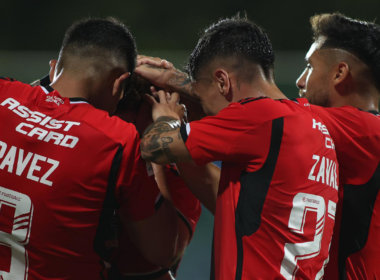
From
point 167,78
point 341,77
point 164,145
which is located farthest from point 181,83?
point 341,77

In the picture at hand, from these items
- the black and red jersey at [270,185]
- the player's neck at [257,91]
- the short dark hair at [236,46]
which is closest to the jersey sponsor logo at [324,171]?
the black and red jersey at [270,185]

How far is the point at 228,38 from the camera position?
6.32 feet

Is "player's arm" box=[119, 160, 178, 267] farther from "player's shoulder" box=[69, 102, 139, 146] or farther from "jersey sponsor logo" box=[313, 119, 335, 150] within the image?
"jersey sponsor logo" box=[313, 119, 335, 150]

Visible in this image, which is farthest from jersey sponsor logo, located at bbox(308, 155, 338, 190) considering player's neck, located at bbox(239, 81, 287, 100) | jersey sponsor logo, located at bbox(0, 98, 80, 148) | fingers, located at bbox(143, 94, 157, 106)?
jersey sponsor logo, located at bbox(0, 98, 80, 148)

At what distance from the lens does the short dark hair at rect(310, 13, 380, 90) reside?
2.18m

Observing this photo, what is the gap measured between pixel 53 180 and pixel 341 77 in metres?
1.38

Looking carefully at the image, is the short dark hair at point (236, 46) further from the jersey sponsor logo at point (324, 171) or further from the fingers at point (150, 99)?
the jersey sponsor logo at point (324, 171)

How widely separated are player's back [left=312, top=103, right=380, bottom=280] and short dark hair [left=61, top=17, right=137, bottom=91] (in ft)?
2.69

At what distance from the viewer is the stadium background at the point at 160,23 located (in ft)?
29.6

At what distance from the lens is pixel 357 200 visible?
1990 millimetres

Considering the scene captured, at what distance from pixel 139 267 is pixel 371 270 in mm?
1026

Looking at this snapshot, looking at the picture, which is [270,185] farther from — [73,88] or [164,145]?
[73,88]

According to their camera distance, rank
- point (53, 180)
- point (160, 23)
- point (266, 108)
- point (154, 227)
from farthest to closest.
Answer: point (160, 23), point (154, 227), point (266, 108), point (53, 180)

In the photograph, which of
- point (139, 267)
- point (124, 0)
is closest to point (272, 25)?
point (124, 0)
